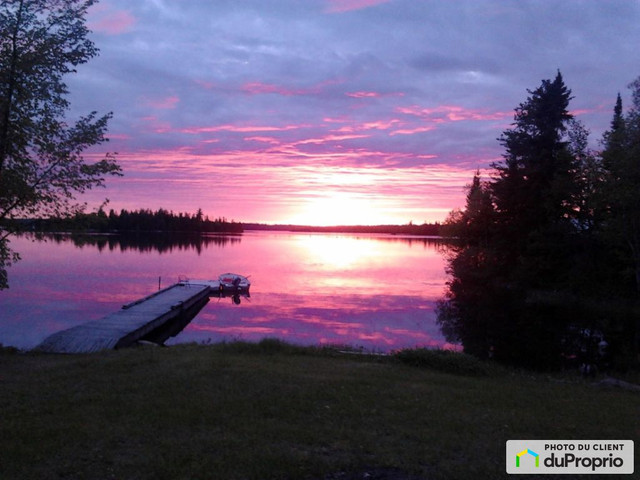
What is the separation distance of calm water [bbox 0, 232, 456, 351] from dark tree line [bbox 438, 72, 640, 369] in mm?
2971

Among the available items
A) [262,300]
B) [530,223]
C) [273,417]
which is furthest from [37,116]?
[530,223]

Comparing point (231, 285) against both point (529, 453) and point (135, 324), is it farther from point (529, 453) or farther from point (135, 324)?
point (529, 453)

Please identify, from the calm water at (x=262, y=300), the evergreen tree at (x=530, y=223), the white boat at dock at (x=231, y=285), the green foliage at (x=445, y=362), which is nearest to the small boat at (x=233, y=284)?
the white boat at dock at (x=231, y=285)

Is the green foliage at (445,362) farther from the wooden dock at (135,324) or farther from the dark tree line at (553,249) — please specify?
the wooden dock at (135,324)

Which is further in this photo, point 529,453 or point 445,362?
point 445,362

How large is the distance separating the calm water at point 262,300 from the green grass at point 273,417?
442 cm

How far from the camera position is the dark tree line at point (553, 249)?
22969mm

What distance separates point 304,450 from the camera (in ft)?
19.4

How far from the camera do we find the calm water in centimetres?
2266

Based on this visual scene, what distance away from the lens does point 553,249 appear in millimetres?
33688

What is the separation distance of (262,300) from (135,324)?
1383 cm

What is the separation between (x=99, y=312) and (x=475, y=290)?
24533 millimetres

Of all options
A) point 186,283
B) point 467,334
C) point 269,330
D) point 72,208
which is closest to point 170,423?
point 72,208

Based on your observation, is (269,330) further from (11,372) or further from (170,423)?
(170,423)
